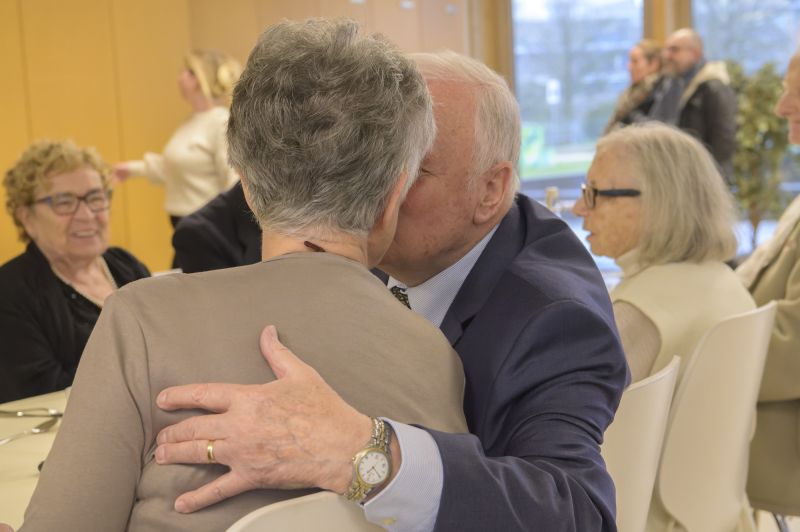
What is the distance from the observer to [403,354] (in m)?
1.20

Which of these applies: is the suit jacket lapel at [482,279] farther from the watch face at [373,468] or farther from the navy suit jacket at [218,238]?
the navy suit jacket at [218,238]

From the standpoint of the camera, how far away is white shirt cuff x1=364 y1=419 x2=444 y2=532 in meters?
1.10

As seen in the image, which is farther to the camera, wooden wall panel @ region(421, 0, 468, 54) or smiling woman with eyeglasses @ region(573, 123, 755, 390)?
wooden wall panel @ region(421, 0, 468, 54)

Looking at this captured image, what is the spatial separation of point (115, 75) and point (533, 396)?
7.25m

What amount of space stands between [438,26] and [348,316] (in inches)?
399

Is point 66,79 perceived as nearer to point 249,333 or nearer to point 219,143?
point 219,143

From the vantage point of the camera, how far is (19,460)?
6.41ft

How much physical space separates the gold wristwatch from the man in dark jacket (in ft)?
20.2

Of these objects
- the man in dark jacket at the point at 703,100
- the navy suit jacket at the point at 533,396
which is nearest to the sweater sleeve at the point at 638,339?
the navy suit jacket at the point at 533,396

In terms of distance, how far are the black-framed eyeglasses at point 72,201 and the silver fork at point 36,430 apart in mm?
1147

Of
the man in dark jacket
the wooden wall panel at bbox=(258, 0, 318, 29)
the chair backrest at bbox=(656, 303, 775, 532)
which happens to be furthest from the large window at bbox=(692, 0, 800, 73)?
the chair backrest at bbox=(656, 303, 775, 532)

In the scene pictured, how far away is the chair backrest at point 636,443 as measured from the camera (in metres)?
1.74

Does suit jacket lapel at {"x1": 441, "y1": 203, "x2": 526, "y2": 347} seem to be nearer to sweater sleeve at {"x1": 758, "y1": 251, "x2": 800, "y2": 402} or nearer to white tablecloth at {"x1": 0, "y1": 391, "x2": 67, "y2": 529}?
white tablecloth at {"x1": 0, "y1": 391, "x2": 67, "y2": 529}

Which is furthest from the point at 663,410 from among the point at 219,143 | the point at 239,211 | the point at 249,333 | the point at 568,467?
the point at 219,143
